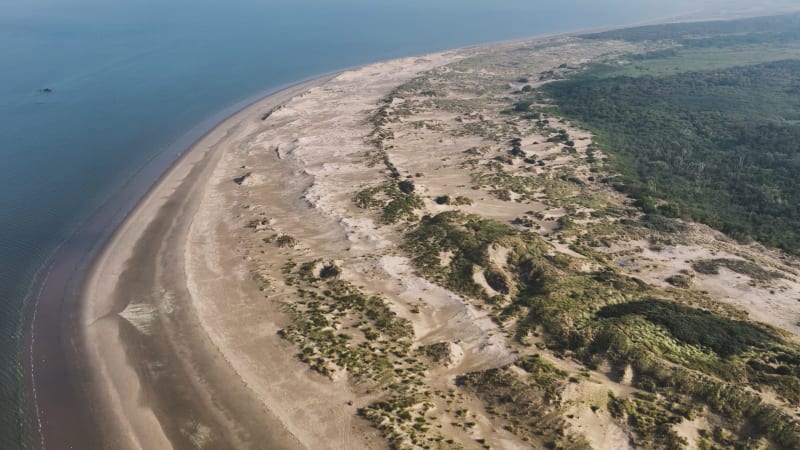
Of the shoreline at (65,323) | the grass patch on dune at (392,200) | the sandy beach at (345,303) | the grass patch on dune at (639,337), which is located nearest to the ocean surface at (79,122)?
the shoreline at (65,323)

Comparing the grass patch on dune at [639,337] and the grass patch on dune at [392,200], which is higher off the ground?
the grass patch on dune at [392,200]

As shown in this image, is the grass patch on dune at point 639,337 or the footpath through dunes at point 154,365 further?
the footpath through dunes at point 154,365

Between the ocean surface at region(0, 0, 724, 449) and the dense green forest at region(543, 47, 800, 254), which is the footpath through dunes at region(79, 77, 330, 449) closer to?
the ocean surface at region(0, 0, 724, 449)

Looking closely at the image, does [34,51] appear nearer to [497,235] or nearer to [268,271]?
[268,271]

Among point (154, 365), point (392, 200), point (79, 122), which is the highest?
point (79, 122)

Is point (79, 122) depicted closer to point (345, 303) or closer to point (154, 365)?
point (154, 365)

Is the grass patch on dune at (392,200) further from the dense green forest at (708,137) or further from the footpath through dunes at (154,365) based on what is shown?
the dense green forest at (708,137)

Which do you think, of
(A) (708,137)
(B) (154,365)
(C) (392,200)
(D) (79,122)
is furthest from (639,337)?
(D) (79,122)
